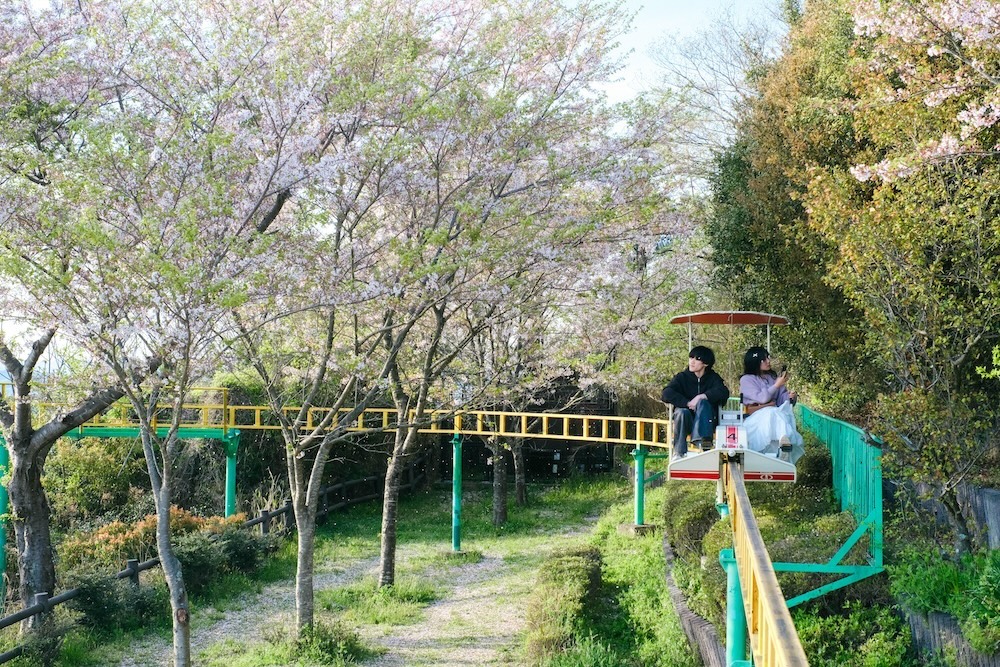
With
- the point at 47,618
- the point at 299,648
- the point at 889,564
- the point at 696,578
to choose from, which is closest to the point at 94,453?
the point at 47,618

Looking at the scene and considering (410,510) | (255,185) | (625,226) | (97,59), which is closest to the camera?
(255,185)

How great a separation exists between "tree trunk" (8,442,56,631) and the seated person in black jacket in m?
8.56

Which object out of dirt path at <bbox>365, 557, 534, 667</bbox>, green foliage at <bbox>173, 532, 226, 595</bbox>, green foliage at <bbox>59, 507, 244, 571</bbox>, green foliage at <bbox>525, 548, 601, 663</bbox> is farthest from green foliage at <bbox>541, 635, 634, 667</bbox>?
green foliage at <bbox>59, 507, 244, 571</bbox>

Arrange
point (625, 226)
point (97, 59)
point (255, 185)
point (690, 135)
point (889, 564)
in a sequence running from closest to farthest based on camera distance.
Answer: point (889, 564)
point (255, 185)
point (97, 59)
point (625, 226)
point (690, 135)

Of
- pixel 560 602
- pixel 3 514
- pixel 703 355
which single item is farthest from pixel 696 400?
pixel 3 514

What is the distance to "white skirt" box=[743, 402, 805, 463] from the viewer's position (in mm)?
7777

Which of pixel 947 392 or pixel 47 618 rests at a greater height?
pixel 947 392

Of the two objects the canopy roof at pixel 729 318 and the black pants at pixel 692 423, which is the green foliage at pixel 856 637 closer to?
the black pants at pixel 692 423

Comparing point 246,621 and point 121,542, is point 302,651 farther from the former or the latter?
point 121,542

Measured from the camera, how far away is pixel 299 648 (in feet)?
33.6

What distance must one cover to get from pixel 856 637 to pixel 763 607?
165 inches

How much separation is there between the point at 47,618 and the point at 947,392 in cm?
942

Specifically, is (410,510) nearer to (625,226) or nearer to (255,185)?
(625,226)

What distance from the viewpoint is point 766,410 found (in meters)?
7.87
